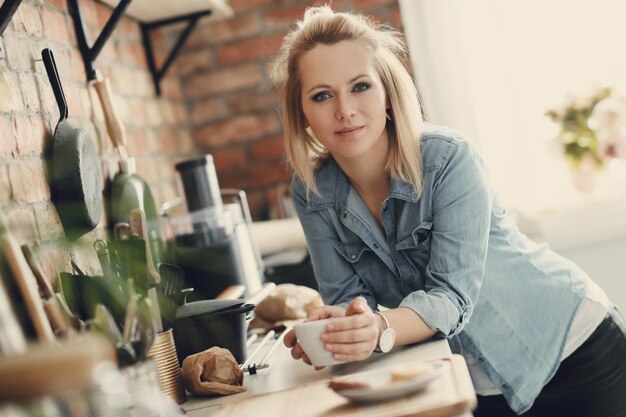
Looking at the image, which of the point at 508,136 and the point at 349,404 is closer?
the point at 349,404

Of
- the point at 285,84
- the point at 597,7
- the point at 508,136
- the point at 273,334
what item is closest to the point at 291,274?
Answer: the point at 273,334

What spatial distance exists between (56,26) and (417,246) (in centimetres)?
80

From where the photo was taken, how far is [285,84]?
4.87 feet

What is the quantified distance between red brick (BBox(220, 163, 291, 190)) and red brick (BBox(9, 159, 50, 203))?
1.35m

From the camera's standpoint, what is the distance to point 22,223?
1173 millimetres

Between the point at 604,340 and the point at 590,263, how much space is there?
1.04 meters

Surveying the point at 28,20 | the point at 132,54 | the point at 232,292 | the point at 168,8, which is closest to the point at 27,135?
the point at 28,20

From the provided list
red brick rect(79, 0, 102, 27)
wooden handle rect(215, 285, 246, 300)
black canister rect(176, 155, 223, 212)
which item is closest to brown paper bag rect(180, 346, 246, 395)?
wooden handle rect(215, 285, 246, 300)

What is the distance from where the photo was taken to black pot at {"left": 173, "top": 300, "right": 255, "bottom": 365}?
1252mm

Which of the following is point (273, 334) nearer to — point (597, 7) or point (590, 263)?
point (590, 263)

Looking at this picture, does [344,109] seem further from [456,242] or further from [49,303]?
[49,303]

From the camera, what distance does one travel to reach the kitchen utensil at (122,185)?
5.17 feet

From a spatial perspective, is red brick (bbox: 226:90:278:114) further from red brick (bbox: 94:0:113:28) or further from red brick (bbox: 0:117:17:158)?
red brick (bbox: 0:117:17:158)

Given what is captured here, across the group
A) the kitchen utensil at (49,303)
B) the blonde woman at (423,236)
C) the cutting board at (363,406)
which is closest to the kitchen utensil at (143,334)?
the kitchen utensil at (49,303)
